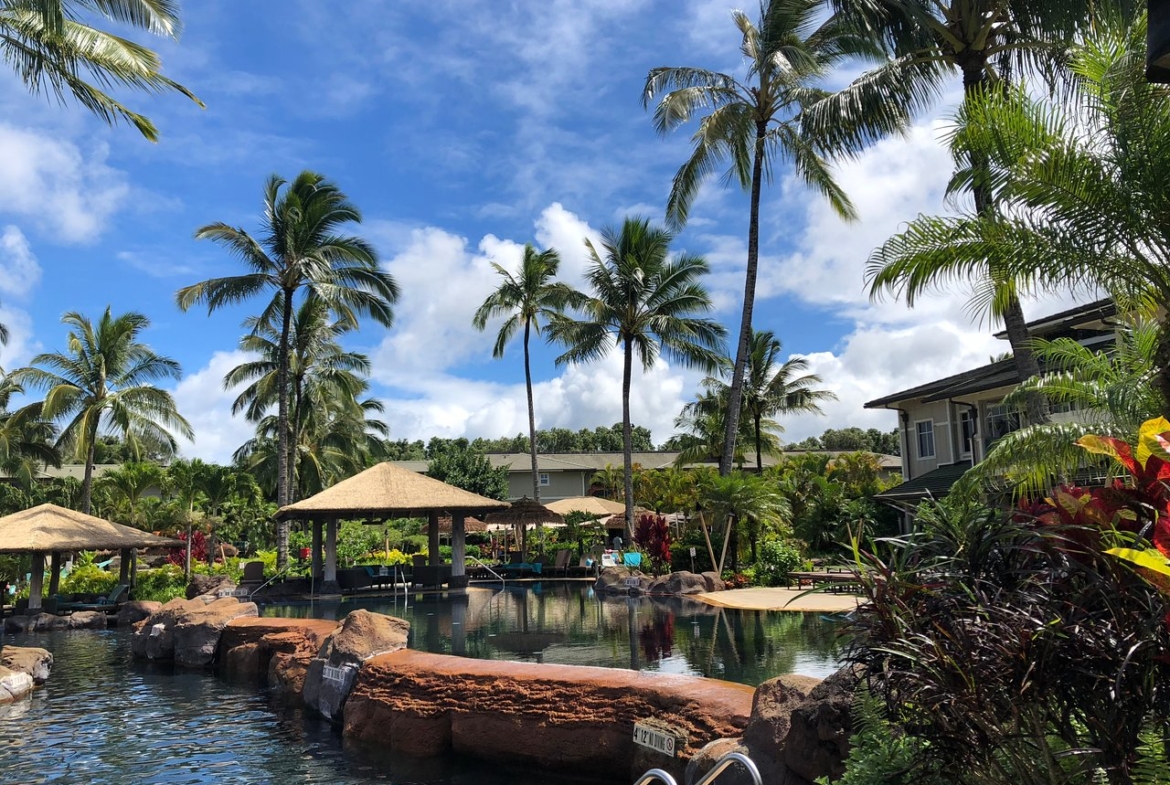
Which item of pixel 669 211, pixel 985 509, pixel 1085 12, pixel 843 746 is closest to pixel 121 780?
pixel 843 746

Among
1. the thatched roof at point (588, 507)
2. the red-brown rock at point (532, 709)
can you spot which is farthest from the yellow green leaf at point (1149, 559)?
the thatched roof at point (588, 507)

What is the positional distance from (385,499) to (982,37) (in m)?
18.9

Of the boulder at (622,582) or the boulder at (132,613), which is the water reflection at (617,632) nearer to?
the boulder at (622,582)

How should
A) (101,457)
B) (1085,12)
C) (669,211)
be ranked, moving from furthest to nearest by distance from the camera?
(101,457) → (669,211) → (1085,12)

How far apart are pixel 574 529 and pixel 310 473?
13.6 meters

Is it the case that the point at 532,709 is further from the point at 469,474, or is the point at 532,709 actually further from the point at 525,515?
the point at 469,474

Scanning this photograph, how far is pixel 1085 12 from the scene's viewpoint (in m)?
12.1

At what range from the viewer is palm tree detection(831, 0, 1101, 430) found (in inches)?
481

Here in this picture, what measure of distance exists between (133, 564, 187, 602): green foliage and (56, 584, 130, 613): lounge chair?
5.20 feet

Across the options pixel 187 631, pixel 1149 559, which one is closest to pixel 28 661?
pixel 187 631

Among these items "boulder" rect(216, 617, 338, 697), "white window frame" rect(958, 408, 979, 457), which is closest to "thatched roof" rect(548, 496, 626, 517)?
"white window frame" rect(958, 408, 979, 457)

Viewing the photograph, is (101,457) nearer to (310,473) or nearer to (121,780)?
(310,473)

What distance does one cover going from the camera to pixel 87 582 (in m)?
26.1

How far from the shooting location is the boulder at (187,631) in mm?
15586
